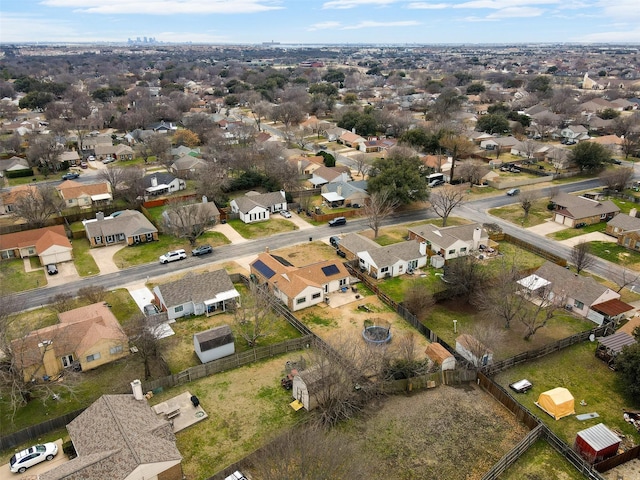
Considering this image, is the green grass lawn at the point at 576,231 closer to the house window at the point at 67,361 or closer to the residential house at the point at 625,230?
the residential house at the point at 625,230

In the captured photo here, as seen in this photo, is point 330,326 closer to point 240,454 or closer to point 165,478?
point 240,454

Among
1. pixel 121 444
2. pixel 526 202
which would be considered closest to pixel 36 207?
pixel 121 444

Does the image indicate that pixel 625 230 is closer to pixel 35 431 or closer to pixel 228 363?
pixel 228 363

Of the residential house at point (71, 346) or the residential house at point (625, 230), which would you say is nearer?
the residential house at point (71, 346)

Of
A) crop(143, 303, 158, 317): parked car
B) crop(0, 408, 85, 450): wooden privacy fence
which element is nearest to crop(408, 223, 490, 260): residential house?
crop(143, 303, 158, 317): parked car

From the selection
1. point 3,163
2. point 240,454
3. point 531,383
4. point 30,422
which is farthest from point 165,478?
point 3,163

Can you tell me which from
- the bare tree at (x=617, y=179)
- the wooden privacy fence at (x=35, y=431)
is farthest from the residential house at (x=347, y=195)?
the wooden privacy fence at (x=35, y=431)
